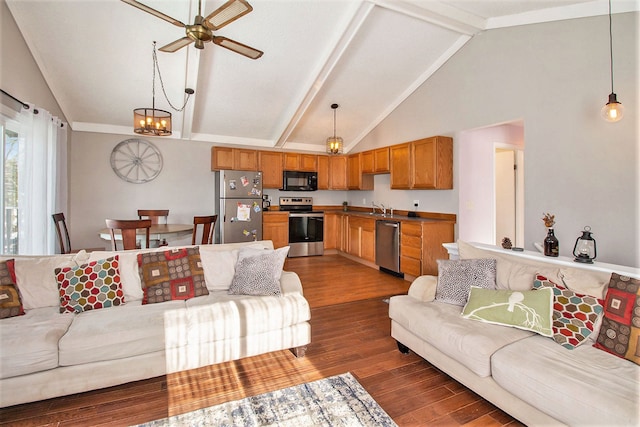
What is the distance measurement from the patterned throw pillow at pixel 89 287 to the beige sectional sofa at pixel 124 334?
0.06 meters

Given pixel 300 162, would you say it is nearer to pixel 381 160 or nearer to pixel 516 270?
pixel 381 160

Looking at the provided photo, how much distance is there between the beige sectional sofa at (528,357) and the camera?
4.53 ft

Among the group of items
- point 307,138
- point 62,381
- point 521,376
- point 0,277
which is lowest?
point 62,381

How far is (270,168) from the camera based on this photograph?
20.5 feet

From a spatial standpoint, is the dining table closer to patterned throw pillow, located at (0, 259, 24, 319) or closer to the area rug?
patterned throw pillow, located at (0, 259, 24, 319)

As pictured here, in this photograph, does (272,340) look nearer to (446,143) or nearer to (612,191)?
(612,191)

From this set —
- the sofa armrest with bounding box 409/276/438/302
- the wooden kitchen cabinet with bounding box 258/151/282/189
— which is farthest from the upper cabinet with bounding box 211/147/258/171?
the sofa armrest with bounding box 409/276/438/302

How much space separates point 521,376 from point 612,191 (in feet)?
7.68

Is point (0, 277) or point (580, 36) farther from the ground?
point (580, 36)

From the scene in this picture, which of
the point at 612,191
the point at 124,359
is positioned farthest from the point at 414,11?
the point at 124,359

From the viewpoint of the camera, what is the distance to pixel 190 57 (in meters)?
3.88

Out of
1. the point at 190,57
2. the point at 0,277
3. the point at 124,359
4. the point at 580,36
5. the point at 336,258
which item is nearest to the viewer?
the point at 124,359

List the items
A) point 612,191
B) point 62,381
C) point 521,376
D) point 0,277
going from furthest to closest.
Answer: point 612,191 → point 0,277 → point 62,381 → point 521,376

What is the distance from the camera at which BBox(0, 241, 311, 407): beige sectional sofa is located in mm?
1759
